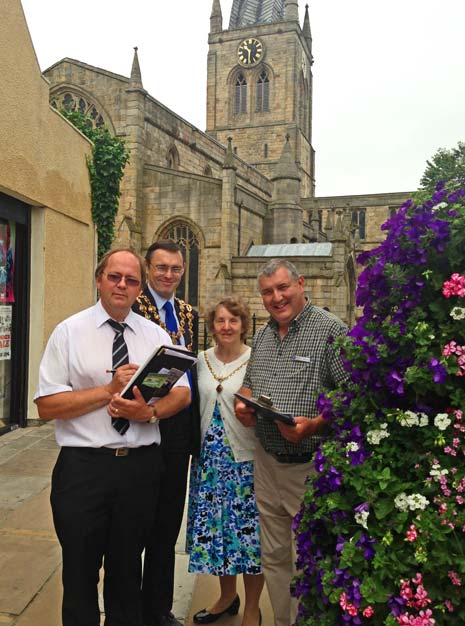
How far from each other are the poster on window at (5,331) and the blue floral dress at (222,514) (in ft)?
16.6

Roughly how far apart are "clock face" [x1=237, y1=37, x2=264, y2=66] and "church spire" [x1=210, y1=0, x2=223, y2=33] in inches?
139

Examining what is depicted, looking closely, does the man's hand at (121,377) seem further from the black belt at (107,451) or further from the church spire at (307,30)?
the church spire at (307,30)

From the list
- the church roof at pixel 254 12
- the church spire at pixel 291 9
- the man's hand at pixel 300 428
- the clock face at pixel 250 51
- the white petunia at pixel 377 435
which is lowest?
the man's hand at pixel 300 428

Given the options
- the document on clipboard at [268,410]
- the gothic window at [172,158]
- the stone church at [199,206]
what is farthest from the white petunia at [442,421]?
the gothic window at [172,158]

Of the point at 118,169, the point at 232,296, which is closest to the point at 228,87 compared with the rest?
the point at 118,169

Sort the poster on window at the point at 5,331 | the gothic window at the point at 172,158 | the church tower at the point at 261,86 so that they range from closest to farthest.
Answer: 1. the poster on window at the point at 5,331
2. the gothic window at the point at 172,158
3. the church tower at the point at 261,86

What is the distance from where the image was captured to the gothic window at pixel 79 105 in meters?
21.9

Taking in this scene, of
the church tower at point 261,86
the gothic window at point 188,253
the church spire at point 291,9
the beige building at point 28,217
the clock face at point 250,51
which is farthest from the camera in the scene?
the clock face at point 250,51

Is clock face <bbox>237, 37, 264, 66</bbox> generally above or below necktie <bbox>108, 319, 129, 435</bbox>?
above

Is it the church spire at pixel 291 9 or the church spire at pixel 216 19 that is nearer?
the church spire at pixel 291 9

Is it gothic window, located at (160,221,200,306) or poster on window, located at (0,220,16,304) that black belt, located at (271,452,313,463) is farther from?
gothic window, located at (160,221,200,306)

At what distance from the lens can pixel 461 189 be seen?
2.00 m

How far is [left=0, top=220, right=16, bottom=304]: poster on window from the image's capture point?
7.29 metres

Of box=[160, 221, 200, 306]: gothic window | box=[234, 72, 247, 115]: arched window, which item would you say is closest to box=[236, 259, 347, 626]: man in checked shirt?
box=[160, 221, 200, 306]: gothic window
